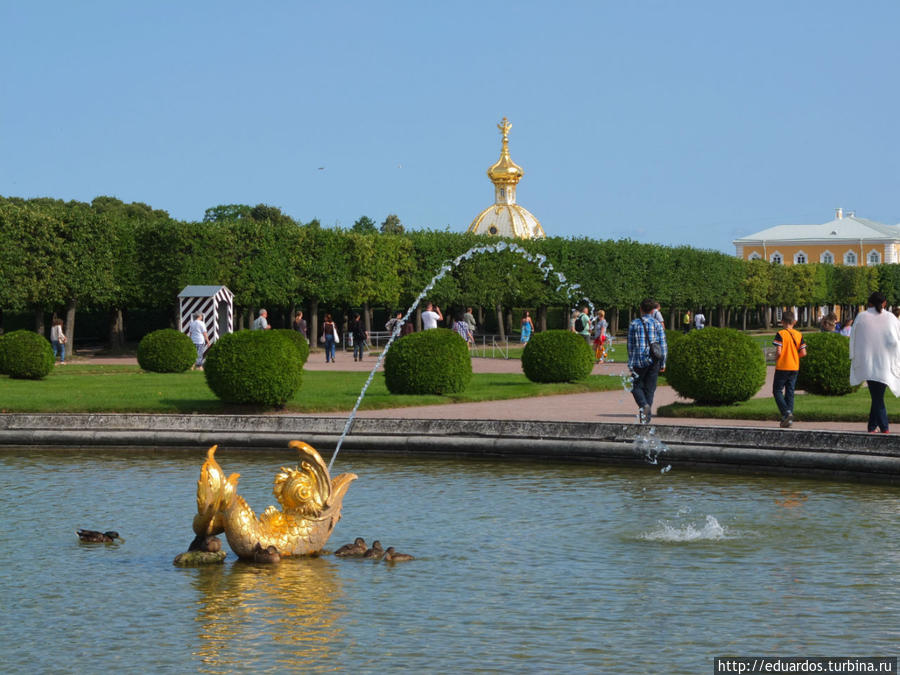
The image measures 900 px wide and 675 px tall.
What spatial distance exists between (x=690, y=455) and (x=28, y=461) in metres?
6.78

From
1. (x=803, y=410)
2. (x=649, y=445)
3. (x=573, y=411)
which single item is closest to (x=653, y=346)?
(x=649, y=445)

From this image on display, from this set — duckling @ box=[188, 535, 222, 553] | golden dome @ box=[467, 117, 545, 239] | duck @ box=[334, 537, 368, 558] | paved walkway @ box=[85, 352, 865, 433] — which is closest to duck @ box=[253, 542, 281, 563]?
duckling @ box=[188, 535, 222, 553]

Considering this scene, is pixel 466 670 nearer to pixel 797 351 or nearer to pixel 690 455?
pixel 690 455

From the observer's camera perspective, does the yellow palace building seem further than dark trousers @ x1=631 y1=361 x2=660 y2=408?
Yes

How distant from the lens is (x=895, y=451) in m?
11.2

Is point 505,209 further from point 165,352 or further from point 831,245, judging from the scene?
point 165,352

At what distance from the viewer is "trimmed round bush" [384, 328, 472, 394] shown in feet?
65.2

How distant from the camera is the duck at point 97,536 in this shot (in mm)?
9117

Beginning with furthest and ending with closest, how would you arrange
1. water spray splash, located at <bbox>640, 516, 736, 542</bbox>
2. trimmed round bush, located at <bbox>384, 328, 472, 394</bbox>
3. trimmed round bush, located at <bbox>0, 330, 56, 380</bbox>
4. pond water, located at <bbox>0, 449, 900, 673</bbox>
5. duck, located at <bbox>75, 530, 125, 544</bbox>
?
trimmed round bush, located at <bbox>0, 330, 56, 380</bbox> < trimmed round bush, located at <bbox>384, 328, 472, 394</bbox> < water spray splash, located at <bbox>640, 516, 736, 542</bbox> < duck, located at <bbox>75, 530, 125, 544</bbox> < pond water, located at <bbox>0, 449, 900, 673</bbox>

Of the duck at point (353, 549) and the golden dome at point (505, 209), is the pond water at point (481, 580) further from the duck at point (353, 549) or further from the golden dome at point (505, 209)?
the golden dome at point (505, 209)

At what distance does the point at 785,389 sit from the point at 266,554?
846cm

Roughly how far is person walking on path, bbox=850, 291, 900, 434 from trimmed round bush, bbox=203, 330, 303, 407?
7.96 metres

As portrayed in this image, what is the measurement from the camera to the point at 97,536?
9.11m

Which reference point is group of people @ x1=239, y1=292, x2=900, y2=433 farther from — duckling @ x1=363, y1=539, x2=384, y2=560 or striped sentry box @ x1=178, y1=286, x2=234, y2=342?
striped sentry box @ x1=178, y1=286, x2=234, y2=342
